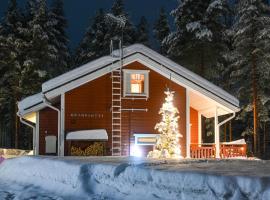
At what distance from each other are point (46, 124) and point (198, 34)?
14.6 meters

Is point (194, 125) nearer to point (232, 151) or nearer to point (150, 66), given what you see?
point (232, 151)

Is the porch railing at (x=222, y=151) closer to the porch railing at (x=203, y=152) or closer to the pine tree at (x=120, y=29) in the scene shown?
the porch railing at (x=203, y=152)

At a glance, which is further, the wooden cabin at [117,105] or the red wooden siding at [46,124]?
the red wooden siding at [46,124]

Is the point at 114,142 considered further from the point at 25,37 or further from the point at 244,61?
the point at 25,37

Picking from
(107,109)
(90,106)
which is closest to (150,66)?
(107,109)

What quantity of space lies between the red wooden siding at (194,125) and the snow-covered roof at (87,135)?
21.0 feet

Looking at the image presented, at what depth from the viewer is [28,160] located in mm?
12359

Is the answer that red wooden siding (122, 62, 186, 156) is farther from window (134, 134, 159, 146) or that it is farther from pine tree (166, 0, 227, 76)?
pine tree (166, 0, 227, 76)

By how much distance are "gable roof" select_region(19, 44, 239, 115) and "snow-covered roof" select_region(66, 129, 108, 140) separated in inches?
74.0

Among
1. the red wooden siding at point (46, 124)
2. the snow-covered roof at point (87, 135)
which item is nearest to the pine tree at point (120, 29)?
the red wooden siding at point (46, 124)

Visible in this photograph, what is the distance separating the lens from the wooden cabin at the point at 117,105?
22.3 metres

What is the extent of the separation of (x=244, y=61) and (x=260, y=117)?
4.74 m

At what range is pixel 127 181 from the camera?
8398 millimetres

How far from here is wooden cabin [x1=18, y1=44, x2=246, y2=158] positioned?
2227 cm
